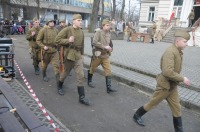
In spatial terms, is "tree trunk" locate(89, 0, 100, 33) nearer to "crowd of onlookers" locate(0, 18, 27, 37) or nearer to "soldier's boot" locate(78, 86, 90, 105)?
"crowd of onlookers" locate(0, 18, 27, 37)

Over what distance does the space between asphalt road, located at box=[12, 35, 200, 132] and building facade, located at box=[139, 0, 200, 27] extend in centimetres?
2166

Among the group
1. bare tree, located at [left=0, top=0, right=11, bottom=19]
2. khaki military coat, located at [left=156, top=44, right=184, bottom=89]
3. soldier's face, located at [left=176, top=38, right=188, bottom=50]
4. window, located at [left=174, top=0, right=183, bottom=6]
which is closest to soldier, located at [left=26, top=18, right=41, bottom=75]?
khaki military coat, located at [left=156, top=44, right=184, bottom=89]

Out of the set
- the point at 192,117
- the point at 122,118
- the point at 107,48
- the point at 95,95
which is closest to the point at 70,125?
the point at 122,118

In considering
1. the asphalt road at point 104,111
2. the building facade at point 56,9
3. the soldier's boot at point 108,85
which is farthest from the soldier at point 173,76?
the building facade at point 56,9

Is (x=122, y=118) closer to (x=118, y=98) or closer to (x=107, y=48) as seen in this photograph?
(x=118, y=98)

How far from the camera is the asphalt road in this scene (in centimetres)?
423

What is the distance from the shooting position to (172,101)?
12.8 feet

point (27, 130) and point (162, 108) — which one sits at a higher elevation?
point (27, 130)

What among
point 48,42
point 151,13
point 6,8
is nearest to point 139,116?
point 48,42

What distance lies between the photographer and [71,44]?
519 centimetres

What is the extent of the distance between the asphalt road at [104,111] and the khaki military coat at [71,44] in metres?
1.08

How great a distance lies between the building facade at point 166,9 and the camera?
25.3 meters

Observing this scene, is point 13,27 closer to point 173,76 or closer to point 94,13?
point 94,13

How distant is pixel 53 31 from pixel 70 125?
3.34 meters
